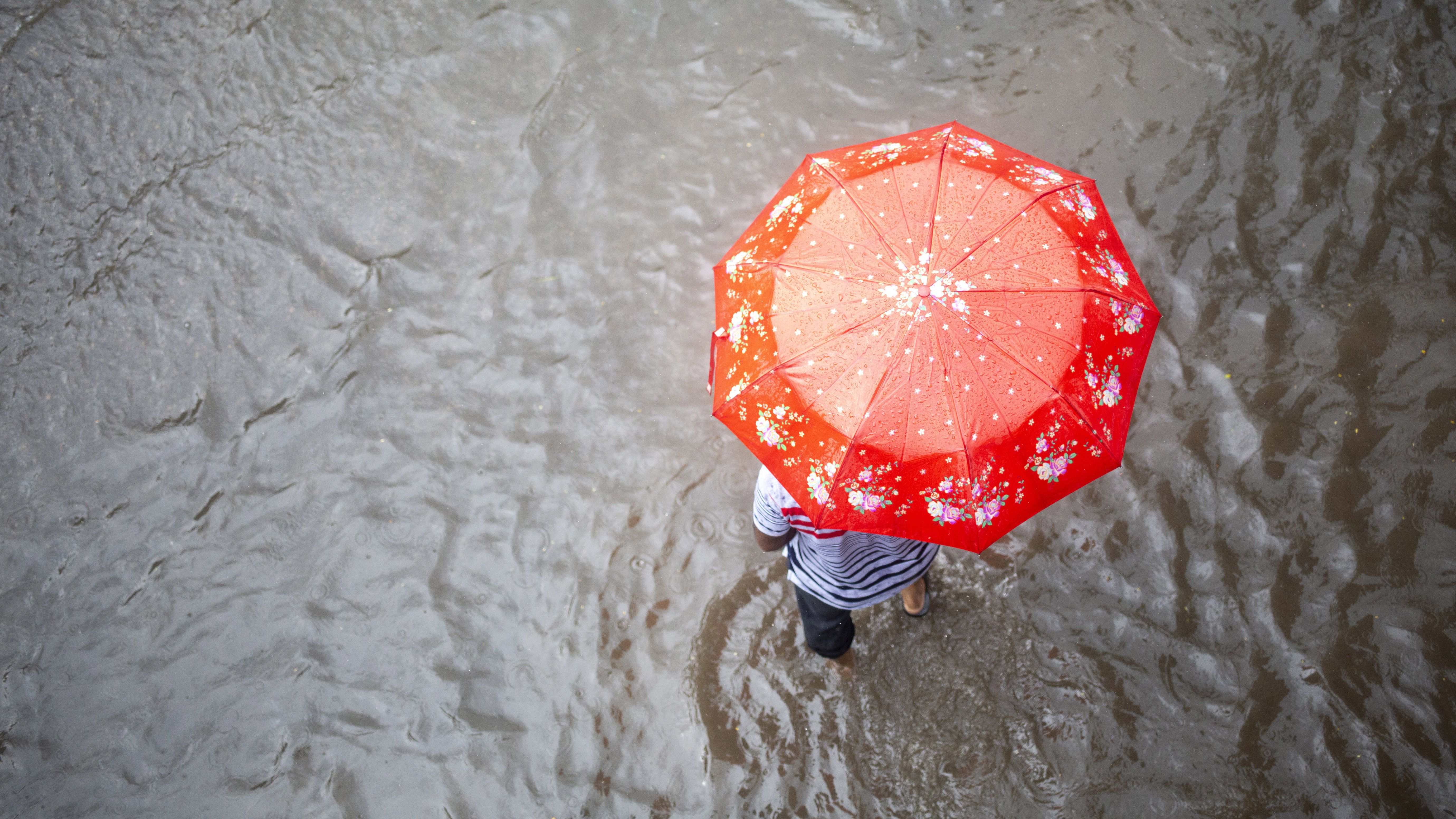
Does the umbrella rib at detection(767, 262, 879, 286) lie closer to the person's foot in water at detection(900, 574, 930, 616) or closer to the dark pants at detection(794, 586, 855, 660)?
the dark pants at detection(794, 586, 855, 660)

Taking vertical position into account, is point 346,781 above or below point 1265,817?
above

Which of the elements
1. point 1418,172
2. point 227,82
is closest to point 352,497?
point 227,82

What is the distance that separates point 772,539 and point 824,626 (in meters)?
0.48

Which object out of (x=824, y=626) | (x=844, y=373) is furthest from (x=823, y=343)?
(x=824, y=626)

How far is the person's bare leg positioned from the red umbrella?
112cm

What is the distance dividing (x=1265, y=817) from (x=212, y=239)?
15.3 ft

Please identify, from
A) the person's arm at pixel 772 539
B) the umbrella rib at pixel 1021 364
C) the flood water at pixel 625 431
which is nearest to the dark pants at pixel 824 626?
the person's arm at pixel 772 539

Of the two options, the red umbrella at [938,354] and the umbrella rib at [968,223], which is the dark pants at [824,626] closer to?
the red umbrella at [938,354]

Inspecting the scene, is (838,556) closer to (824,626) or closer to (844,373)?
(824,626)

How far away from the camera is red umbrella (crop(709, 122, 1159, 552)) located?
1731 mm

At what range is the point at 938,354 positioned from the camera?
1.73 m

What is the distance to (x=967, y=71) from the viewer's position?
3.86 meters

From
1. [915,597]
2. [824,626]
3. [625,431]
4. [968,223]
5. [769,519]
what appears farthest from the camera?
[625,431]

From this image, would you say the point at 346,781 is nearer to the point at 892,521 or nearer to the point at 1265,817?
the point at 892,521
